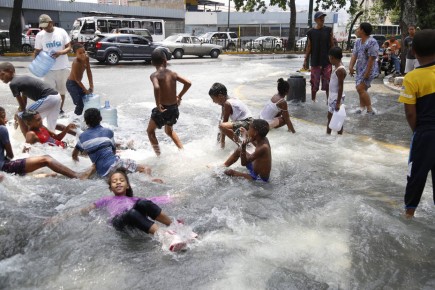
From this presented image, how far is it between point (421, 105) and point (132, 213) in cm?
278

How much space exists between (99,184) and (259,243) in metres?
2.38

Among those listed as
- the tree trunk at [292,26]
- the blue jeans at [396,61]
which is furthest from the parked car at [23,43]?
the blue jeans at [396,61]

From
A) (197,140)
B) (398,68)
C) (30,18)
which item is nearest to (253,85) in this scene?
(398,68)

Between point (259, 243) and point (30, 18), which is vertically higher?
point (30, 18)

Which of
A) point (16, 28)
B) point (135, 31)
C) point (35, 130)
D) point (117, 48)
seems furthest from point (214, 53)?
point (35, 130)

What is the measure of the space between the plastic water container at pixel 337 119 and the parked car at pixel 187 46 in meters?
20.4

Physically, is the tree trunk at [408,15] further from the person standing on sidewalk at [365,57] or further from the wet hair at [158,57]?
the wet hair at [158,57]

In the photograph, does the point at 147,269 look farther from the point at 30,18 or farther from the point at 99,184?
the point at 30,18

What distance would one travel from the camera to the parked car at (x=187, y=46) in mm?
27188

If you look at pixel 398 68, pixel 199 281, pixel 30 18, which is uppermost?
pixel 30 18

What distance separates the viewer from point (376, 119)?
29.9ft

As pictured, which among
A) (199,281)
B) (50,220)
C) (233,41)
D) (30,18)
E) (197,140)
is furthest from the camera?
(30,18)

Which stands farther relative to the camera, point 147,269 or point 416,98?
point 416,98

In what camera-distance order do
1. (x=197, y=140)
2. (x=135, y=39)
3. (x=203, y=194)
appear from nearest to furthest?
(x=203, y=194) → (x=197, y=140) → (x=135, y=39)
